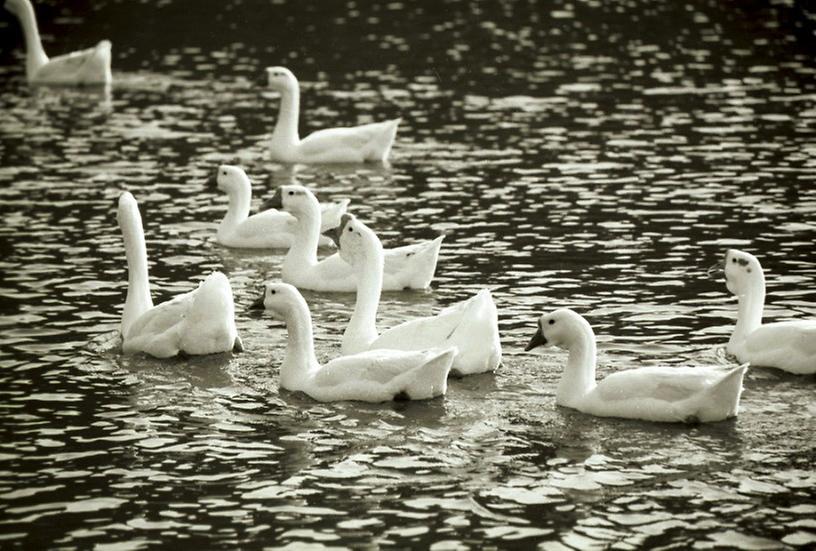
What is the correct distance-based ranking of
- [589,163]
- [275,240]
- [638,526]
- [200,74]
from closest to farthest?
1. [638,526]
2. [275,240]
3. [589,163]
4. [200,74]

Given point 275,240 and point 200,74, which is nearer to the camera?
point 275,240

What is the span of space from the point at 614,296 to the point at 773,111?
11.7 metres

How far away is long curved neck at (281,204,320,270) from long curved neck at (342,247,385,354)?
9.75 feet

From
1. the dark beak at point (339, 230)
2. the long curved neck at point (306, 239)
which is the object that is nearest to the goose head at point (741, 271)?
the dark beak at point (339, 230)

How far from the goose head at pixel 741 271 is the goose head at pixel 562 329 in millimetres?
2291

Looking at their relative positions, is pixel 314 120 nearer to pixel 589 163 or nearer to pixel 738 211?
pixel 589 163

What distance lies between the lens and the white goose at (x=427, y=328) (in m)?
14.0

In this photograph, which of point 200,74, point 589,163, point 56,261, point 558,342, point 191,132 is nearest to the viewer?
point 558,342

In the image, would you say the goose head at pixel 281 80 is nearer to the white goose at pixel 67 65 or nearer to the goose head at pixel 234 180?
the goose head at pixel 234 180

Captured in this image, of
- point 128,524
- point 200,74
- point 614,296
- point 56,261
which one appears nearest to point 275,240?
point 56,261

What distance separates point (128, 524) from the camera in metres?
10.8

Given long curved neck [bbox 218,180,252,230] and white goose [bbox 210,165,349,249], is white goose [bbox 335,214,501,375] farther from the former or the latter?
long curved neck [bbox 218,180,252,230]

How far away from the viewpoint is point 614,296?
16859 millimetres

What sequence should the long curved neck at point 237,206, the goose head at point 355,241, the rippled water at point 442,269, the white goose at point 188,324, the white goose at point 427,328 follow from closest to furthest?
1. the rippled water at point 442,269
2. the white goose at point 427,328
3. the white goose at point 188,324
4. the goose head at point 355,241
5. the long curved neck at point 237,206
